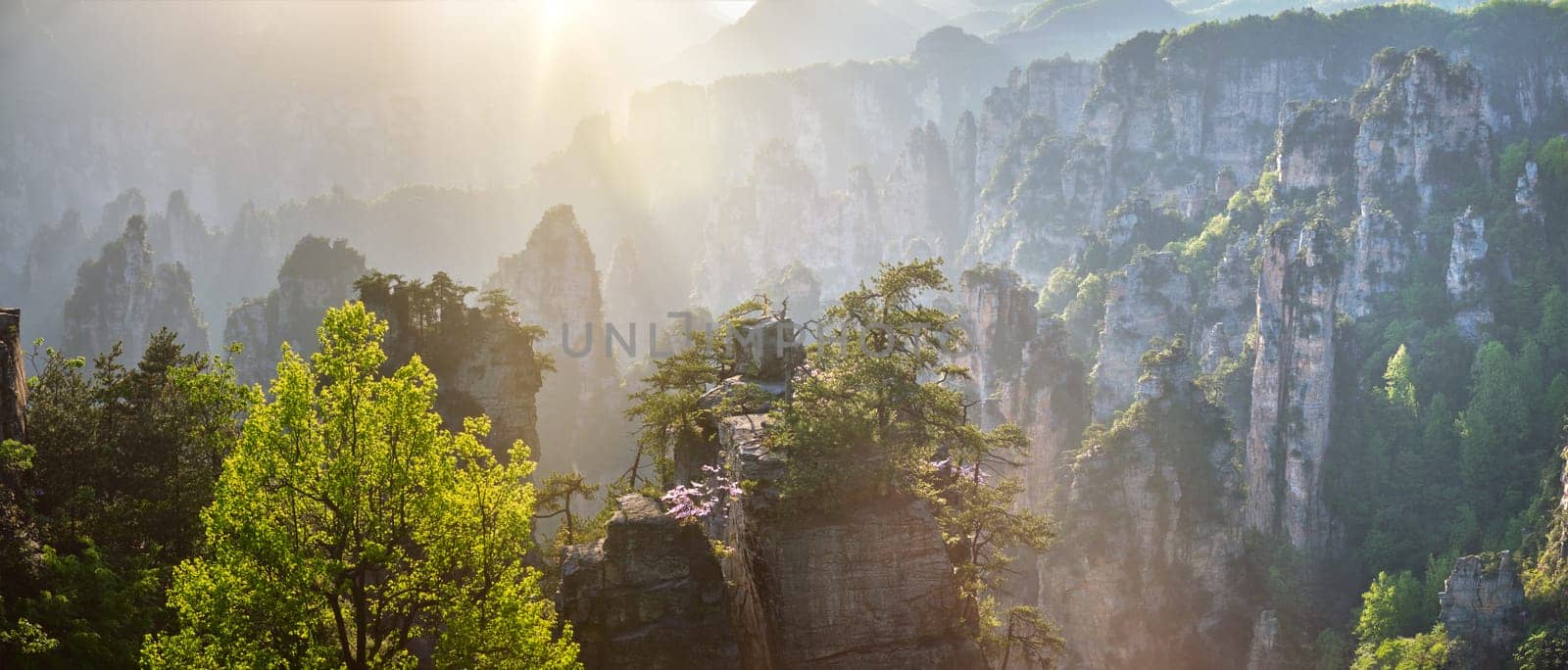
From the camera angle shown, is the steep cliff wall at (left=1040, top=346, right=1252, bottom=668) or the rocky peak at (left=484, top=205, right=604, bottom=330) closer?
the steep cliff wall at (left=1040, top=346, right=1252, bottom=668)

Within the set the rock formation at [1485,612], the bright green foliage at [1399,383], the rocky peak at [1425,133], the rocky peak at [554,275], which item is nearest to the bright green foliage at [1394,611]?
the rock formation at [1485,612]

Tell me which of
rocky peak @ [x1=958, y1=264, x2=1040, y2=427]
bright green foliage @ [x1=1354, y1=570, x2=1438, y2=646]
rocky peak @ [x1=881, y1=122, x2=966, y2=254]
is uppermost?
rocky peak @ [x1=881, y1=122, x2=966, y2=254]

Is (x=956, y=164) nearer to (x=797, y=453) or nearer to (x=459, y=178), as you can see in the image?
(x=459, y=178)

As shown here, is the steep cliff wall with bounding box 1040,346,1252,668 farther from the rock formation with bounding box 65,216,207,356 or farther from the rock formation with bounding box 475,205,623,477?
the rock formation with bounding box 65,216,207,356

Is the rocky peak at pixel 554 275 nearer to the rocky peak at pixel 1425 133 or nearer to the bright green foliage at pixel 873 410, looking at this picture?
the bright green foliage at pixel 873 410

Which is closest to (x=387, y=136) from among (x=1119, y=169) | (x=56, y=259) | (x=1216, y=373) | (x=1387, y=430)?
(x=56, y=259)

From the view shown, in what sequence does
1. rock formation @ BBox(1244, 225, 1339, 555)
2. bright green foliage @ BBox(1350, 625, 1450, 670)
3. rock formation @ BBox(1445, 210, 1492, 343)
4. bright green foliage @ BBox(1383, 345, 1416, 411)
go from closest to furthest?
bright green foliage @ BBox(1350, 625, 1450, 670) < rock formation @ BBox(1244, 225, 1339, 555) < bright green foliage @ BBox(1383, 345, 1416, 411) < rock formation @ BBox(1445, 210, 1492, 343)

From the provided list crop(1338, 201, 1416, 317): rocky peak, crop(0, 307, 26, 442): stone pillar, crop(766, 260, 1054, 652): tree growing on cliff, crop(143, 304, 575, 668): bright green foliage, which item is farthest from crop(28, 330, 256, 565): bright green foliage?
crop(1338, 201, 1416, 317): rocky peak
